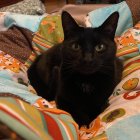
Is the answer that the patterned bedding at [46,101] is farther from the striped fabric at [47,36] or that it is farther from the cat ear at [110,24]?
the cat ear at [110,24]

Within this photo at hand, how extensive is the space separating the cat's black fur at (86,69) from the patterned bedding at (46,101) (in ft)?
0.20

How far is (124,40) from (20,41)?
58 centimetres

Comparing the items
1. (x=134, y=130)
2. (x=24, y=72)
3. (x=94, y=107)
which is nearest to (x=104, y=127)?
(x=134, y=130)

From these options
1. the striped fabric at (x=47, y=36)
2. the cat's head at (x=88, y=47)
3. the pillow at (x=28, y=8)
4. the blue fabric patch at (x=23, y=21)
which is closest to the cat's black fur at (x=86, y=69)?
the cat's head at (x=88, y=47)

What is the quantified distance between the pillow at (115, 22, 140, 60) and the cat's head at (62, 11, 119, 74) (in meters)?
0.31

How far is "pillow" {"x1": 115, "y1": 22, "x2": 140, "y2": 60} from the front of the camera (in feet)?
4.79

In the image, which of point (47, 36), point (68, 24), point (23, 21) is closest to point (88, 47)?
point (68, 24)

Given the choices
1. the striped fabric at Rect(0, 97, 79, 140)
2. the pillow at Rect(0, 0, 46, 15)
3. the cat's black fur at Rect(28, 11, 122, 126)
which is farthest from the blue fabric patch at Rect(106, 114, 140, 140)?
the pillow at Rect(0, 0, 46, 15)

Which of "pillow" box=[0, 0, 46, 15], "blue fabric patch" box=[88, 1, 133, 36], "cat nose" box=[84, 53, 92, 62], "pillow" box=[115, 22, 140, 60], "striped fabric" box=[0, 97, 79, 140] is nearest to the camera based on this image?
"striped fabric" box=[0, 97, 79, 140]

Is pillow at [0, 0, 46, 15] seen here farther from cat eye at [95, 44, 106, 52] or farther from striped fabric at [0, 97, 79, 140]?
striped fabric at [0, 97, 79, 140]

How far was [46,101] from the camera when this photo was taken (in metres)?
1.11

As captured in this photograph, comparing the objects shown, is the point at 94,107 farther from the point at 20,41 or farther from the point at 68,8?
the point at 68,8

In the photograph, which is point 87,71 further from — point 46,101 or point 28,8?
point 28,8

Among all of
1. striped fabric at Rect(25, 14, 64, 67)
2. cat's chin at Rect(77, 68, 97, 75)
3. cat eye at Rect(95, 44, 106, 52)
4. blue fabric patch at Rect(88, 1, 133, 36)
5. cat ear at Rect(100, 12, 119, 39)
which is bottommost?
striped fabric at Rect(25, 14, 64, 67)
